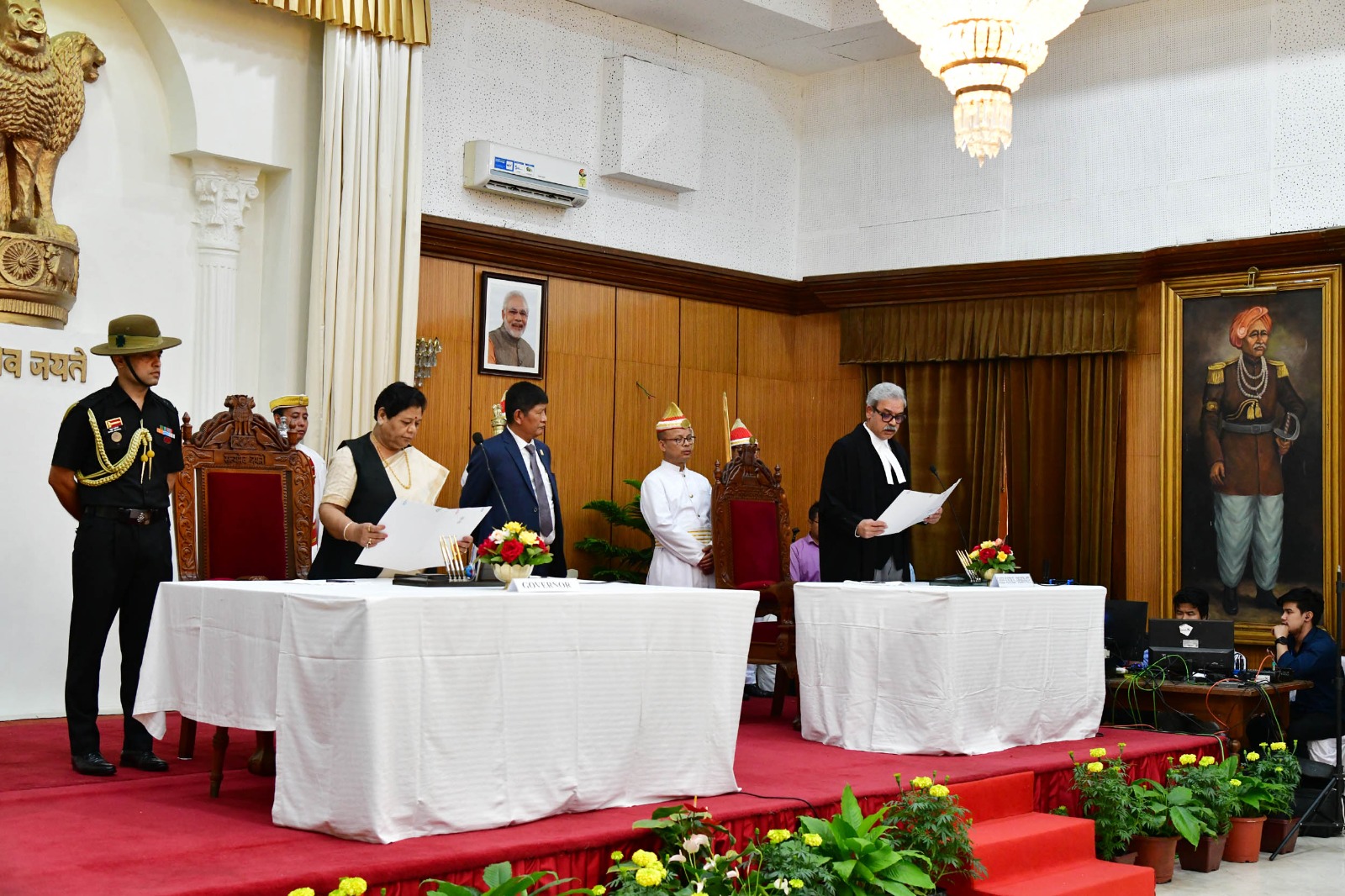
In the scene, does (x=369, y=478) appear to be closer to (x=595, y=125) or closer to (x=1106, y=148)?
(x=595, y=125)

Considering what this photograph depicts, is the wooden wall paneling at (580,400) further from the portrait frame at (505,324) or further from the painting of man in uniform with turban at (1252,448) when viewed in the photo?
the painting of man in uniform with turban at (1252,448)

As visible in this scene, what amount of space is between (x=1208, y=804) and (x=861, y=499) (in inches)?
78.1

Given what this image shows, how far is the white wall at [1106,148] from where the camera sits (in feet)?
26.0

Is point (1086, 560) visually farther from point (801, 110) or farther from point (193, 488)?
point (193, 488)

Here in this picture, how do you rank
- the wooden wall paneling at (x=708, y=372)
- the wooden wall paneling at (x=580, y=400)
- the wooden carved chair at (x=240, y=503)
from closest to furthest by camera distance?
the wooden carved chair at (x=240, y=503)
the wooden wall paneling at (x=580, y=400)
the wooden wall paneling at (x=708, y=372)

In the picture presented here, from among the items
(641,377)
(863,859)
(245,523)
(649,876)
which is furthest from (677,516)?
(649,876)

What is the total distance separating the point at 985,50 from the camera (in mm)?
6418

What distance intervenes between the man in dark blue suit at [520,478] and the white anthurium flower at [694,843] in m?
1.80

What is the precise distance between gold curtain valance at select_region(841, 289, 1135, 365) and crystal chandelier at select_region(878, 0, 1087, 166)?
228 centimetres

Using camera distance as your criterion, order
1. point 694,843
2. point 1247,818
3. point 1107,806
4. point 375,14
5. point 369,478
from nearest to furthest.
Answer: point 694,843, point 369,478, point 1107,806, point 1247,818, point 375,14

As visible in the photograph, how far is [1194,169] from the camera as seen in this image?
8.25 metres

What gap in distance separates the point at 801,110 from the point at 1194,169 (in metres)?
2.96

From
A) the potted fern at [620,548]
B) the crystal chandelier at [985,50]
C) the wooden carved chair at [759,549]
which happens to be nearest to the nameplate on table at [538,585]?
the wooden carved chair at [759,549]

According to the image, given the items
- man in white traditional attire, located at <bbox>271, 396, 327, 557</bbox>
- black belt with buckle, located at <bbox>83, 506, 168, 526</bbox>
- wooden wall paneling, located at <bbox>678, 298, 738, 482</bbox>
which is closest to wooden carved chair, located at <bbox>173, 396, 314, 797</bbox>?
black belt with buckle, located at <bbox>83, 506, 168, 526</bbox>
